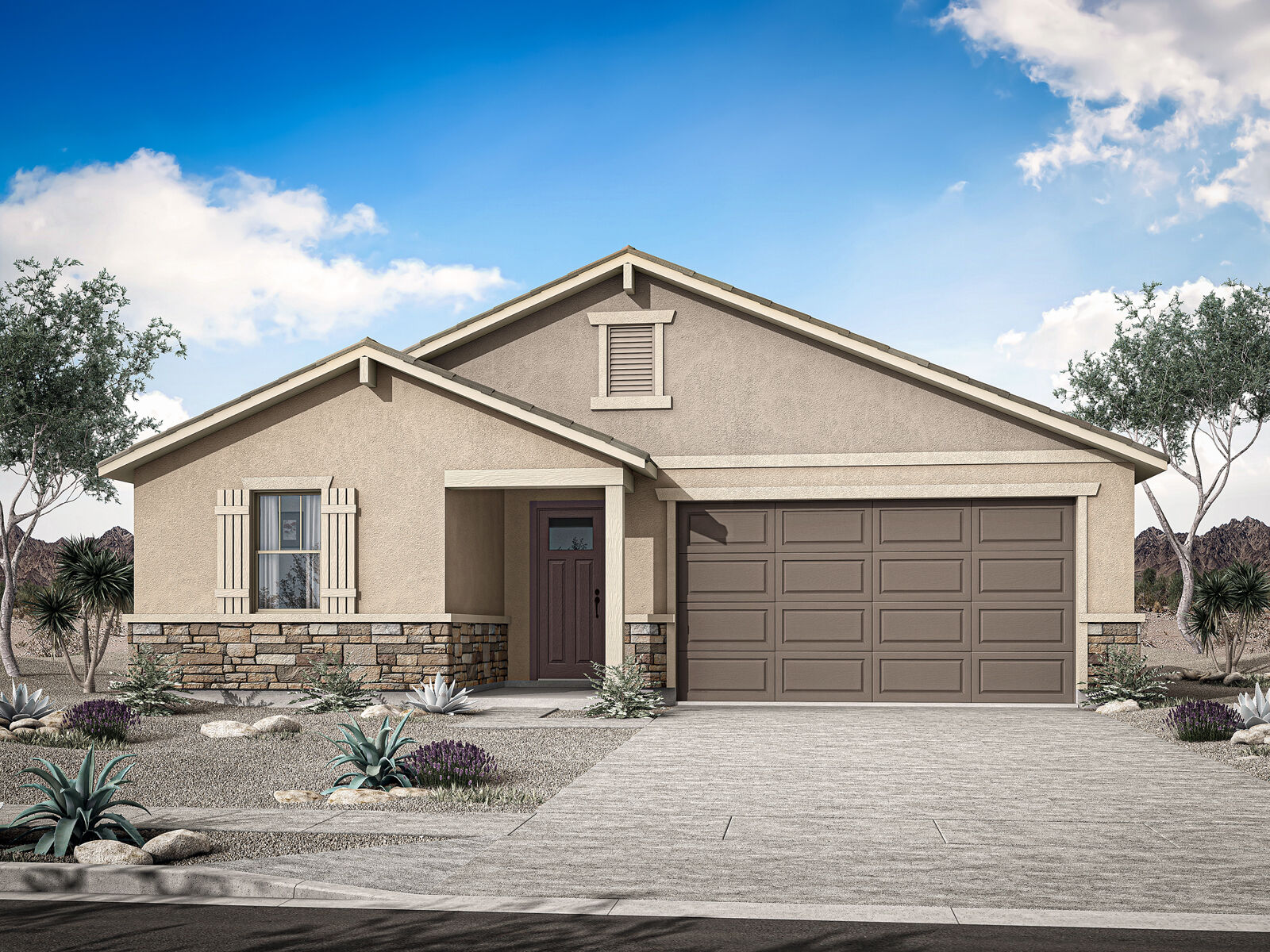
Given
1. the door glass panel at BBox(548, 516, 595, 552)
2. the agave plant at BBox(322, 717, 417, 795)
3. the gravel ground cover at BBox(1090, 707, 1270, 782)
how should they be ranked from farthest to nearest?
1. the door glass panel at BBox(548, 516, 595, 552)
2. the gravel ground cover at BBox(1090, 707, 1270, 782)
3. the agave plant at BBox(322, 717, 417, 795)

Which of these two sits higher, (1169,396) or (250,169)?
(250,169)

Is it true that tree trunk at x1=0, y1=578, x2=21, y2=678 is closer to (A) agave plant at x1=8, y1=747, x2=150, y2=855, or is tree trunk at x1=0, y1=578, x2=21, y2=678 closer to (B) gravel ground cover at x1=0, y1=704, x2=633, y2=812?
(B) gravel ground cover at x1=0, y1=704, x2=633, y2=812

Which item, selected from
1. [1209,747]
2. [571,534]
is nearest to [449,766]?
[1209,747]

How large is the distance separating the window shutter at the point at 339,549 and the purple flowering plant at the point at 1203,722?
971 centimetres

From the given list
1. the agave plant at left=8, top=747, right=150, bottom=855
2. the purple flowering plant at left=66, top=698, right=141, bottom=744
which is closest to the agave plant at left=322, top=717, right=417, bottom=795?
the agave plant at left=8, top=747, right=150, bottom=855

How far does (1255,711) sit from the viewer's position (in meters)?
12.0

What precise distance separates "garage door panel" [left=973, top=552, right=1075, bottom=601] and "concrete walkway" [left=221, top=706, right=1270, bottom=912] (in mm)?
3717

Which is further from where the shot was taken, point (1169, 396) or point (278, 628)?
point (1169, 396)

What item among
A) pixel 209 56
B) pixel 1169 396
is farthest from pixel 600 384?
pixel 1169 396

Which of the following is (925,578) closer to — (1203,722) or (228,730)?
(1203,722)

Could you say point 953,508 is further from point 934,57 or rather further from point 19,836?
point 19,836

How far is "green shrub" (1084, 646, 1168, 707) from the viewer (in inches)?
578

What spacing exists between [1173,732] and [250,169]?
57.5ft

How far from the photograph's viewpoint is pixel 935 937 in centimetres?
528
